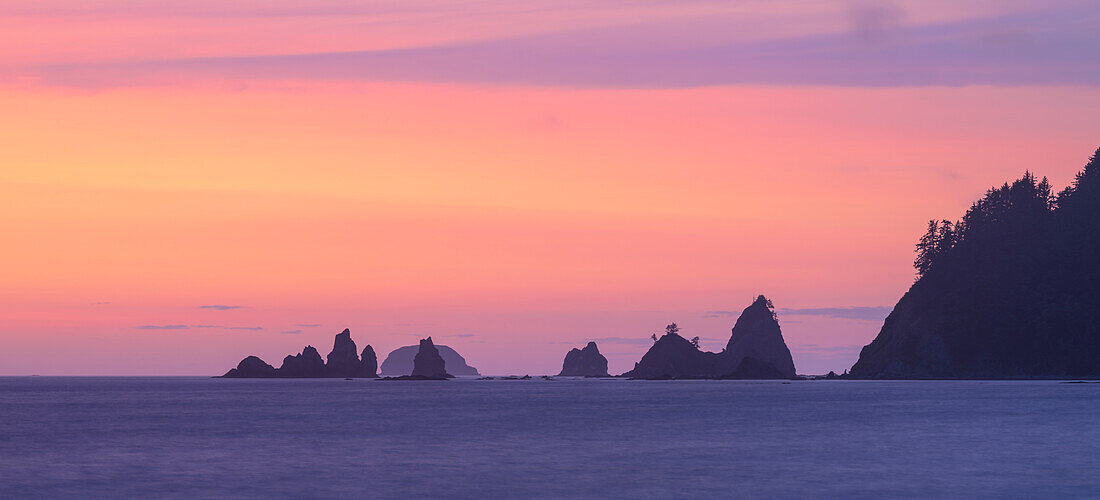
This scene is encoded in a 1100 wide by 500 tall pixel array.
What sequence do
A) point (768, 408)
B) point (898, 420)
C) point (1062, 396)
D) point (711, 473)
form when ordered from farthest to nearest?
point (1062, 396)
point (768, 408)
point (898, 420)
point (711, 473)

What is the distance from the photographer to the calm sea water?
5997 centimetres

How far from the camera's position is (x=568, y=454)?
7950 cm

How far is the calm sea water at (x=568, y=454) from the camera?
5997 cm

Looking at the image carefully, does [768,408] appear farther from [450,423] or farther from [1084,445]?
[1084,445]

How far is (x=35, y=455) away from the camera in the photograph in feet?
269

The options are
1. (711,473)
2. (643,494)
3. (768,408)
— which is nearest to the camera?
(643,494)

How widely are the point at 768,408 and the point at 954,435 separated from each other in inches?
2242

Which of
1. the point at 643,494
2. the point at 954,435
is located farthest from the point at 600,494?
the point at 954,435

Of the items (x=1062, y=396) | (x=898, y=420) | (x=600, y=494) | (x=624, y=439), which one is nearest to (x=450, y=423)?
(x=624, y=439)

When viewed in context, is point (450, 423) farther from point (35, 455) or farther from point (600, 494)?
point (600, 494)

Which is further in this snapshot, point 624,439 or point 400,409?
point 400,409

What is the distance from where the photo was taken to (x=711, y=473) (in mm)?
66625

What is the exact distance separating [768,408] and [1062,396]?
45.6m

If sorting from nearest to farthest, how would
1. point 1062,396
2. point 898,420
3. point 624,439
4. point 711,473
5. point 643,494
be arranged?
point 643,494 → point 711,473 → point 624,439 → point 898,420 → point 1062,396
